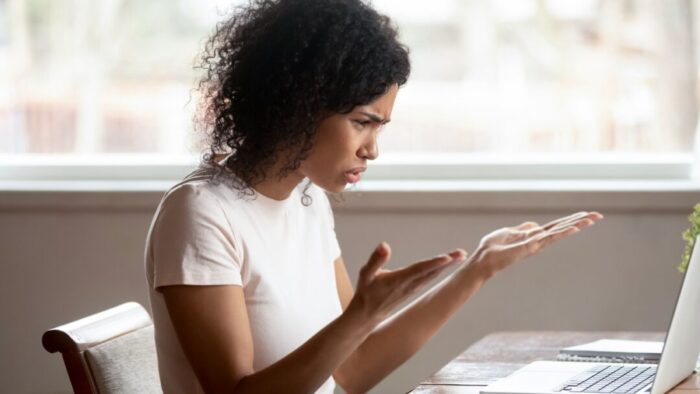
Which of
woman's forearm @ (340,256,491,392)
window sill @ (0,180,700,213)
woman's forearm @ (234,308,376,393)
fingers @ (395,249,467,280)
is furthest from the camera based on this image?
window sill @ (0,180,700,213)

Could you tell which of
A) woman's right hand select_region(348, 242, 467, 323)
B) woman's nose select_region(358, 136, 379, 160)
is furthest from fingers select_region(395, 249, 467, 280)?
woman's nose select_region(358, 136, 379, 160)

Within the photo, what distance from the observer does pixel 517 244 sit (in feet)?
5.49

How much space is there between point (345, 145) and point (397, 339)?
390 mm

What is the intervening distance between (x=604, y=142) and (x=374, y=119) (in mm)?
1762

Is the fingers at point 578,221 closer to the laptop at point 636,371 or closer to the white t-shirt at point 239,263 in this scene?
the laptop at point 636,371

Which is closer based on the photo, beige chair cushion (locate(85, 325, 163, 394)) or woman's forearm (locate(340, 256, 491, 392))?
beige chair cushion (locate(85, 325, 163, 394))

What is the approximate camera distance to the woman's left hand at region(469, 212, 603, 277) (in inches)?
65.6

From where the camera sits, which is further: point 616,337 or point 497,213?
point 497,213

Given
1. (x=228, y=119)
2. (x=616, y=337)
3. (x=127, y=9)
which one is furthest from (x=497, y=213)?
(x=228, y=119)

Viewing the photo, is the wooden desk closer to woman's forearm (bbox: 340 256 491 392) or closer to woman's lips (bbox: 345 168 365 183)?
woman's forearm (bbox: 340 256 491 392)

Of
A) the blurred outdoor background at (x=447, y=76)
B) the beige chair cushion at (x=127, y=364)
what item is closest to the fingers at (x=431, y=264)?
the beige chair cushion at (x=127, y=364)

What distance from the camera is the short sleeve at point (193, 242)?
161cm

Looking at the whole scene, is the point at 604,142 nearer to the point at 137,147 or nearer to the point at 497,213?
the point at 497,213

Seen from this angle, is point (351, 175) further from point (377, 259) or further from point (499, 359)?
point (499, 359)
